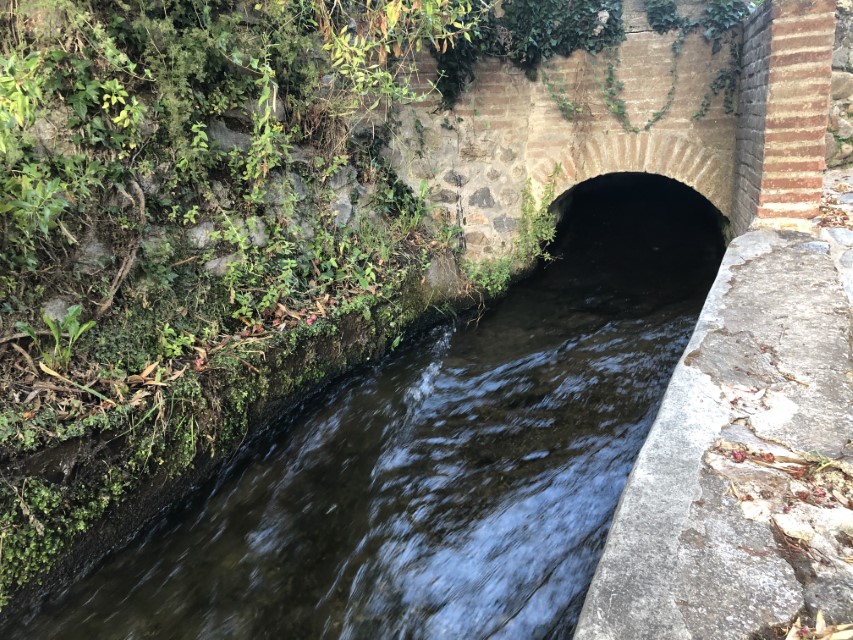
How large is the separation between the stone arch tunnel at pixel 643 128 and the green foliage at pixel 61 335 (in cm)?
305

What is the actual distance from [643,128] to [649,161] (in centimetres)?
28

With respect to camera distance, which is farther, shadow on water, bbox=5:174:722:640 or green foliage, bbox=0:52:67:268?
shadow on water, bbox=5:174:722:640

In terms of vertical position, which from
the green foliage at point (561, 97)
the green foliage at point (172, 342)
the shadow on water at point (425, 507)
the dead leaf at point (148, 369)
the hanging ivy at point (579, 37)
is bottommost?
the shadow on water at point (425, 507)

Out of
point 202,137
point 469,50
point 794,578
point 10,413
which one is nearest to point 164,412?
point 10,413

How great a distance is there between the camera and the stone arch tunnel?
3410 mm

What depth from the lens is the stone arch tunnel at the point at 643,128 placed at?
3410 mm

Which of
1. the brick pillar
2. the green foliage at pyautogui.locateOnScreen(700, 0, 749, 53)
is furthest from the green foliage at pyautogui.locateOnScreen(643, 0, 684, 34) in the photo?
the brick pillar

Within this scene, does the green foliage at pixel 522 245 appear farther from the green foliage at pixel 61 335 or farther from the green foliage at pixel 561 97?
the green foliage at pixel 61 335

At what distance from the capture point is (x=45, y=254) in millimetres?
2709

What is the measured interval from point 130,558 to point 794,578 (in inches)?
110

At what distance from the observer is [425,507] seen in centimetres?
296

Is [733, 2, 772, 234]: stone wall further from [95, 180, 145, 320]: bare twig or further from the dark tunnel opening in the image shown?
[95, 180, 145, 320]: bare twig

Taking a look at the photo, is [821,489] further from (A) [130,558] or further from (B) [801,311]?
(A) [130,558]

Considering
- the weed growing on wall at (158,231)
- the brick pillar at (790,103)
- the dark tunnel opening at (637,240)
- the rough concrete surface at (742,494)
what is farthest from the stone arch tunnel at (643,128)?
Answer: the rough concrete surface at (742,494)
